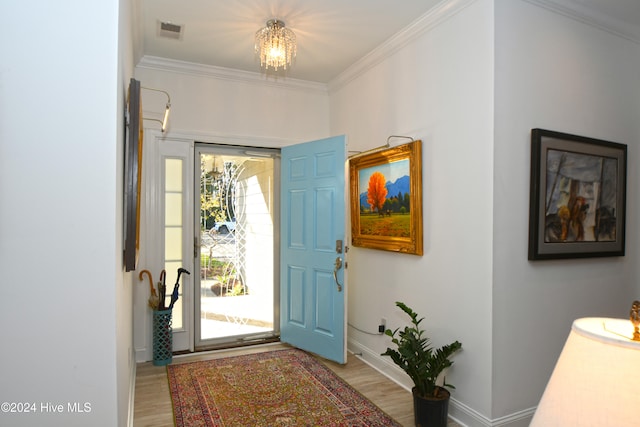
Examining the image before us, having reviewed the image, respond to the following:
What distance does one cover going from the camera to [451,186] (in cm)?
260

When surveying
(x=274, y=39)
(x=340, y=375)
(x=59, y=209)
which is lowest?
(x=340, y=375)

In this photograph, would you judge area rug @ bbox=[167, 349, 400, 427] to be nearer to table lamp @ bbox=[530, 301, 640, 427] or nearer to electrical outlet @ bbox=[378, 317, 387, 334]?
electrical outlet @ bbox=[378, 317, 387, 334]

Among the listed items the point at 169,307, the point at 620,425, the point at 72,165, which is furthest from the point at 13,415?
the point at 169,307

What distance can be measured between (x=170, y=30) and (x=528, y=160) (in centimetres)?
277

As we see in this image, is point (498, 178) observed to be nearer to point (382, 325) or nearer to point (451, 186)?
point (451, 186)

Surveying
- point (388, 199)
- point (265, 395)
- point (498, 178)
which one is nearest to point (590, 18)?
point (498, 178)

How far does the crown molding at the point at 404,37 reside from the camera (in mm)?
2598

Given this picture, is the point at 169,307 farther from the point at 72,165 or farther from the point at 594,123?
the point at 594,123

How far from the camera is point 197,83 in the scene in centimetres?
375

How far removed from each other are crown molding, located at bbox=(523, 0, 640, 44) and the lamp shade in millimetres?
2399

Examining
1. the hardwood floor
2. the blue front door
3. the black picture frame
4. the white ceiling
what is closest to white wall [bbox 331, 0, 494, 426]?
the hardwood floor

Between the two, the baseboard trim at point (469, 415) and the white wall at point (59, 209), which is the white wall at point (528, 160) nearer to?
the baseboard trim at point (469, 415)

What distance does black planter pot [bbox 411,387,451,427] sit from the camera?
2.32 metres

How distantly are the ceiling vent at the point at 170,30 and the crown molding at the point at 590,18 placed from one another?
2.47 m
